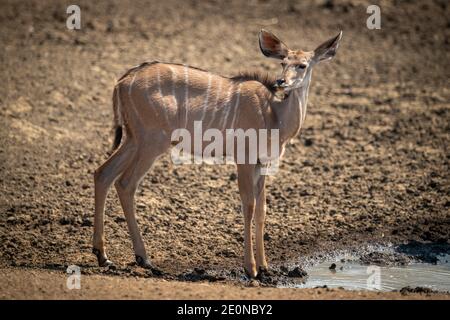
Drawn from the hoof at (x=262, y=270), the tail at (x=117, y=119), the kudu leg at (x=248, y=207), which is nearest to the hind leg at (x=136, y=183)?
the tail at (x=117, y=119)

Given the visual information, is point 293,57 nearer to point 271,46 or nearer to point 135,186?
point 271,46

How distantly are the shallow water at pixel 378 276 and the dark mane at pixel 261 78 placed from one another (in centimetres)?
155

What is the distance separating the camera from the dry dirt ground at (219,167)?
7820 mm

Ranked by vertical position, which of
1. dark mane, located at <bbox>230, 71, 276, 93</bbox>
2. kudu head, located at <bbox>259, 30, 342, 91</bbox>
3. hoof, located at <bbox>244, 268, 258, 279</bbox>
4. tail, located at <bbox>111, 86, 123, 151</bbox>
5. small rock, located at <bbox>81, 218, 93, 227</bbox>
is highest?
kudu head, located at <bbox>259, 30, 342, 91</bbox>

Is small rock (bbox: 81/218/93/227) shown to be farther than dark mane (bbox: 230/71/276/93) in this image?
Yes

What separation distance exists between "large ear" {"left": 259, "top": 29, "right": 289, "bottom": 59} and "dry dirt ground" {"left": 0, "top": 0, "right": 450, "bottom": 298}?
1.60m

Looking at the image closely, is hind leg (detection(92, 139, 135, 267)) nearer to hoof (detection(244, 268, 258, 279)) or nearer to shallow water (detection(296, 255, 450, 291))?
hoof (detection(244, 268, 258, 279))

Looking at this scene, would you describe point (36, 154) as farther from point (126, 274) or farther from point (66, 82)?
point (126, 274)

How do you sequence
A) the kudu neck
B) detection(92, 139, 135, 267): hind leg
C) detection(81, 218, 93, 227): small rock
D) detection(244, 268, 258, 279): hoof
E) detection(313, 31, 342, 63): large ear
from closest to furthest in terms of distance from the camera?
detection(244, 268, 258, 279): hoof → detection(92, 139, 135, 267): hind leg → the kudu neck → detection(313, 31, 342, 63): large ear → detection(81, 218, 93, 227): small rock

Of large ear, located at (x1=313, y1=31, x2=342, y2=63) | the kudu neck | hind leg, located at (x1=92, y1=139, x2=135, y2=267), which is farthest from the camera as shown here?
large ear, located at (x1=313, y1=31, x2=342, y2=63)

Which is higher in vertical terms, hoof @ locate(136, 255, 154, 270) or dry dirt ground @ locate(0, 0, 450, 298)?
dry dirt ground @ locate(0, 0, 450, 298)

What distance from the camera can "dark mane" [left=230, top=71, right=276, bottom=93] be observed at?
24.8ft

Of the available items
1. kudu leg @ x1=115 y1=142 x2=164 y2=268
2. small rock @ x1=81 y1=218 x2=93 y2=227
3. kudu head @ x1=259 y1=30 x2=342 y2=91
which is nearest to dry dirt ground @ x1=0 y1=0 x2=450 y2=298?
small rock @ x1=81 y1=218 x2=93 y2=227
